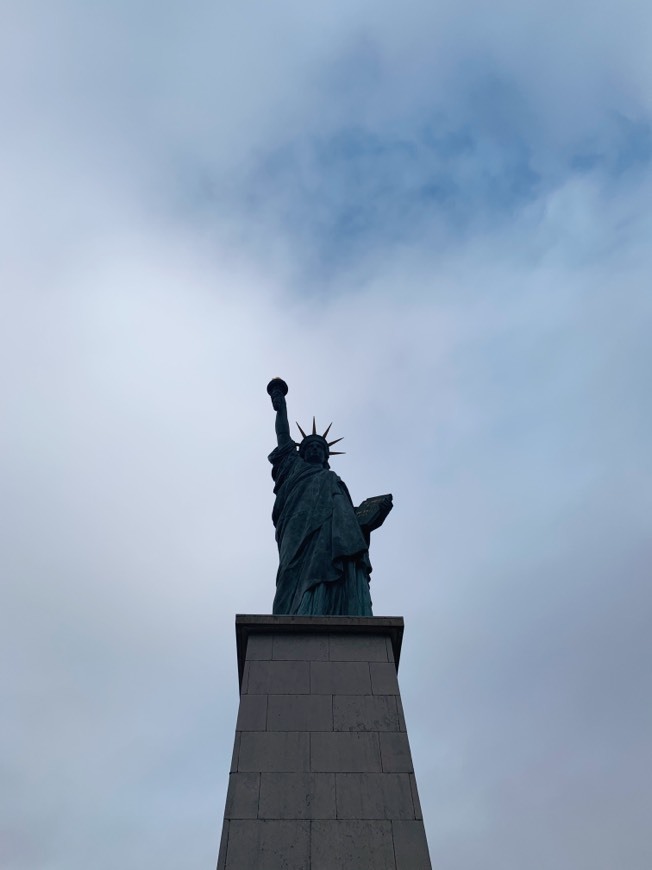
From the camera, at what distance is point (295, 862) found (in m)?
7.25

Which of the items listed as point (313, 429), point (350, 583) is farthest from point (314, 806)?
point (313, 429)

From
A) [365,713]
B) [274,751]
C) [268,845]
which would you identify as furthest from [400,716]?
[268,845]

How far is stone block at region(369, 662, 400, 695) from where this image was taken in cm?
924

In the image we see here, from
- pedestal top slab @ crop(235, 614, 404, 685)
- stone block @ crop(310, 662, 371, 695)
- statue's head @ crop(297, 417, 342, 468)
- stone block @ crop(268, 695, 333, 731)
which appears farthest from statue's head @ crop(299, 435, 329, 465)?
stone block @ crop(268, 695, 333, 731)

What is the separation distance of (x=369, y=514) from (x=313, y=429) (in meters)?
3.98

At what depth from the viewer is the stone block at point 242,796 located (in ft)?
25.1

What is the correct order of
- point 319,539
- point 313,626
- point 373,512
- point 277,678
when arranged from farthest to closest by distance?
point 373,512, point 319,539, point 313,626, point 277,678

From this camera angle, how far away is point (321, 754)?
835cm

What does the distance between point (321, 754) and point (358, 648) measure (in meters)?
1.75

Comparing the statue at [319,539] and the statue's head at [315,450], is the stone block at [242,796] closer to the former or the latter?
the statue at [319,539]

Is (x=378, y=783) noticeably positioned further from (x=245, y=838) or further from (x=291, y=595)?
(x=291, y=595)

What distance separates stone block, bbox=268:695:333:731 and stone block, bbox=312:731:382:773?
0.50 ft

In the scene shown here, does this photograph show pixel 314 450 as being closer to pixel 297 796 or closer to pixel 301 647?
pixel 301 647

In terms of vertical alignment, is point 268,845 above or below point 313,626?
below
